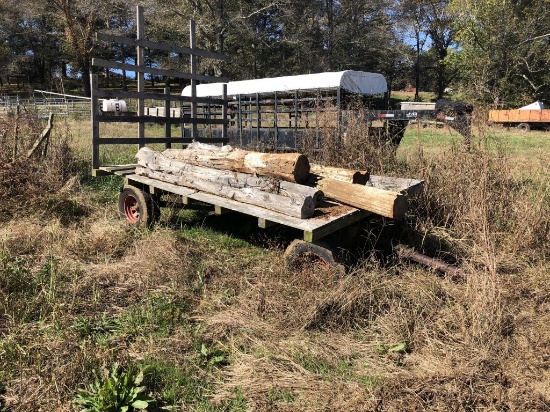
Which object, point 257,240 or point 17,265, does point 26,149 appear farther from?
point 257,240

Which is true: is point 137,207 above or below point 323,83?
below

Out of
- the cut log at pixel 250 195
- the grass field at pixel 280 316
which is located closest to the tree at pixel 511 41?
the grass field at pixel 280 316

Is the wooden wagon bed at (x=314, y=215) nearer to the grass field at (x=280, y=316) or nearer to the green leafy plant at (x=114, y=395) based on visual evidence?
the grass field at (x=280, y=316)

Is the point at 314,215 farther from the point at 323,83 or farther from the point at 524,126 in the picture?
the point at 524,126

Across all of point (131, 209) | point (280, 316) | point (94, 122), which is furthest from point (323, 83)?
point (280, 316)

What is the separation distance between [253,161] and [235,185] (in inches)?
13.2

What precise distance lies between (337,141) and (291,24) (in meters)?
31.1

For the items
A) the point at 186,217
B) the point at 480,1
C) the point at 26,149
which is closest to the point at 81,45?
the point at 480,1

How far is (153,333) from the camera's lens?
3.22m

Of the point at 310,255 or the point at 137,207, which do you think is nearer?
the point at 310,255

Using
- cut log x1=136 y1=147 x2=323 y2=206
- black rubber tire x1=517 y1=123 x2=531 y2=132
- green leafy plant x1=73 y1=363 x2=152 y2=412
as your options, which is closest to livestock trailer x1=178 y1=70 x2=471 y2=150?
cut log x1=136 y1=147 x2=323 y2=206

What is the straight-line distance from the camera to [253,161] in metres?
4.57

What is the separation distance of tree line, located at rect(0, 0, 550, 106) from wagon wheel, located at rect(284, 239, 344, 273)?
23.2m

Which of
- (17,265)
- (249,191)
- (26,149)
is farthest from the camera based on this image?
(26,149)
